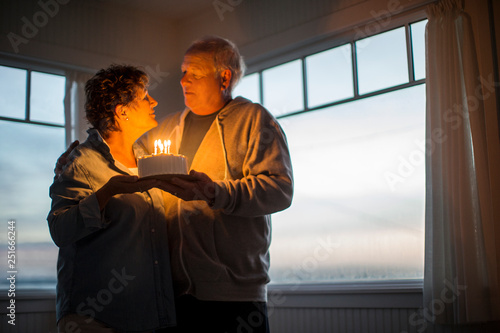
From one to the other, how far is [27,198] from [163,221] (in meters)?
2.44

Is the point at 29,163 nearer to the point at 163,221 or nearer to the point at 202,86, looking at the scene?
the point at 202,86

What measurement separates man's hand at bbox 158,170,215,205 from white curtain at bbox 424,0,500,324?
179cm

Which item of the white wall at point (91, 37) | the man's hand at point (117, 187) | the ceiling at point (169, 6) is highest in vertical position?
the ceiling at point (169, 6)

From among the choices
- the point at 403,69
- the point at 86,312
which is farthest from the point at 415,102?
the point at 86,312

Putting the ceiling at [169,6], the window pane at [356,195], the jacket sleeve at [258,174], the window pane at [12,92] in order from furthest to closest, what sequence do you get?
the ceiling at [169,6] → the window pane at [12,92] → the window pane at [356,195] → the jacket sleeve at [258,174]

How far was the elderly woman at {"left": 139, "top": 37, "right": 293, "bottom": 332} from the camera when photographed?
5.14 ft

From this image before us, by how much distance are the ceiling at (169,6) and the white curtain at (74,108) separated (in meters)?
0.72

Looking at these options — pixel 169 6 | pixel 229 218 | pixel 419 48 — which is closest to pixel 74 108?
pixel 169 6

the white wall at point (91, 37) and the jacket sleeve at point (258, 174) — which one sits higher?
the white wall at point (91, 37)

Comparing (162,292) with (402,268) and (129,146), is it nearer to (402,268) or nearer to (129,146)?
(129,146)

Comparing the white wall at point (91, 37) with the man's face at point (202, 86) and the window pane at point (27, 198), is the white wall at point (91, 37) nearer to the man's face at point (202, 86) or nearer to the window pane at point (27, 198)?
the window pane at point (27, 198)

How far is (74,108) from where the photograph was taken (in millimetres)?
4035

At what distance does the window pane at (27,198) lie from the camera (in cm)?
365

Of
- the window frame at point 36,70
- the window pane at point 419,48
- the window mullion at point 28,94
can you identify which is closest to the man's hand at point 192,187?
the window pane at point 419,48
